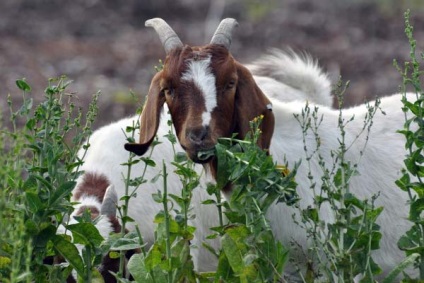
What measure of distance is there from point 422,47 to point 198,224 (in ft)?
29.5

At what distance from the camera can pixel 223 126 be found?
6918 millimetres

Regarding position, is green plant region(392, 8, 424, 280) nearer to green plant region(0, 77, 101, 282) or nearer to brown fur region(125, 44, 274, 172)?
brown fur region(125, 44, 274, 172)

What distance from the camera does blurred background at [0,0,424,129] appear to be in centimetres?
1677

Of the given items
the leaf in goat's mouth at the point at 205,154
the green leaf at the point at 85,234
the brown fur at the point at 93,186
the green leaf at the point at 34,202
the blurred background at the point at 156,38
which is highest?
the blurred background at the point at 156,38

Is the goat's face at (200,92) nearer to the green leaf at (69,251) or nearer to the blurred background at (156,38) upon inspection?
the green leaf at (69,251)

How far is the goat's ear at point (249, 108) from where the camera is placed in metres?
7.09

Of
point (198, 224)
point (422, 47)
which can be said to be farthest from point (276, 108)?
point (422, 47)

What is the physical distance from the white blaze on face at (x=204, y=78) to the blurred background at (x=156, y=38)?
7.84 m

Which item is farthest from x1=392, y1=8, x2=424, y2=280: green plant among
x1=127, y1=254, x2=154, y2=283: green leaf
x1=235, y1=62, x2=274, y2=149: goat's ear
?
x1=127, y1=254, x2=154, y2=283: green leaf

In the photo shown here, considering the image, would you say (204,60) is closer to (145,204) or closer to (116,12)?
(145,204)

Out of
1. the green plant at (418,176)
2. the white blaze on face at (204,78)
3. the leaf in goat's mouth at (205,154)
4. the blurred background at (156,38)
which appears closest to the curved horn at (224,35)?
the white blaze on face at (204,78)

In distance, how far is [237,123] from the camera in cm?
712

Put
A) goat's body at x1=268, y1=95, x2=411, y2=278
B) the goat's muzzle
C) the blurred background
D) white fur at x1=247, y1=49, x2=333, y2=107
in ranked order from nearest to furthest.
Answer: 1. the goat's muzzle
2. goat's body at x1=268, y1=95, x2=411, y2=278
3. white fur at x1=247, y1=49, x2=333, y2=107
4. the blurred background

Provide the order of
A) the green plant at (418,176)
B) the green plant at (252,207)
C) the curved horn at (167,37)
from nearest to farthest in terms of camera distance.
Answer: the green plant at (252,207), the green plant at (418,176), the curved horn at (167,37)
